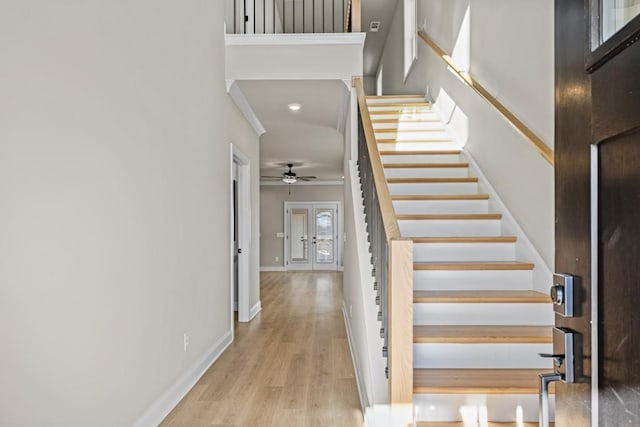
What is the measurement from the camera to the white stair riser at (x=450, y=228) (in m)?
3.48

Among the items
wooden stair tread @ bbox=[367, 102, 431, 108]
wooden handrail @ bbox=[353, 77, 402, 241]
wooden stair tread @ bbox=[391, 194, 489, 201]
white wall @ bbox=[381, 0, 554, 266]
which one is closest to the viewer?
wooden handrail @ bbox=[353, 77, 402, 241]

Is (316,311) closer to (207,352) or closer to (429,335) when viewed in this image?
(207,352)

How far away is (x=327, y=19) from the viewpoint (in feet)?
30.3

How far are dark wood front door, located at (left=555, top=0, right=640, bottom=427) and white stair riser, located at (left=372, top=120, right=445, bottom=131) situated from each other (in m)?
4.20

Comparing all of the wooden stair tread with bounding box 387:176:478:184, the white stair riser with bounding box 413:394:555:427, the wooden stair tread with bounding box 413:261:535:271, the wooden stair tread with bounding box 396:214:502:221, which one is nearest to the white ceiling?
the wooden stair tread with bounding box 387:176:478:184

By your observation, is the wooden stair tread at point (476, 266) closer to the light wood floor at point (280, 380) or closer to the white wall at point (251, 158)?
the light wood floor at point (280, 380)

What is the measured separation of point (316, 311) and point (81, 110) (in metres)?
5.15

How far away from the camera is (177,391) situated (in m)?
3.06

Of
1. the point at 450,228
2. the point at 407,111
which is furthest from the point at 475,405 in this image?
the point at 407,111

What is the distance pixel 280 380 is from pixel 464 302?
1621 millimetres

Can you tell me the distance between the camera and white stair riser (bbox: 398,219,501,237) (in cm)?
348

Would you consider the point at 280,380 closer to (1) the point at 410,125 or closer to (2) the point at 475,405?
(2) the point at 475,405

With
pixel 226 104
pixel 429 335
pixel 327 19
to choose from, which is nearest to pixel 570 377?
pixel 429 335

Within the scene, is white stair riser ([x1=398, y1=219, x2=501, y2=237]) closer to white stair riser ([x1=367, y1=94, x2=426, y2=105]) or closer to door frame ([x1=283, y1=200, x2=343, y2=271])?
white stair riser ([x1=367, y1=94, x2=426, y2=105])
